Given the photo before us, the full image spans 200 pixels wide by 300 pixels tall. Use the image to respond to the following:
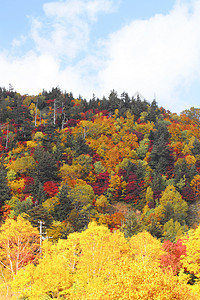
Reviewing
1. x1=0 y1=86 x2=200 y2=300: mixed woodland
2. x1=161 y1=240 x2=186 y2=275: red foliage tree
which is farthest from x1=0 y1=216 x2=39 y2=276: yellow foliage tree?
x1=161 y1=240 x2=186 y2=275: red foliage tree

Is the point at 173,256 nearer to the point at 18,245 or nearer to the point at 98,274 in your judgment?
the point at 98,274

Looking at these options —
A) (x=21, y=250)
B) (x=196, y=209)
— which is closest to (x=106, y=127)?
(x=196, y=209)

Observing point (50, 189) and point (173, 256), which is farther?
point (50, 189)

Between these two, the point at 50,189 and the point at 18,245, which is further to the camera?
the point at 50,189

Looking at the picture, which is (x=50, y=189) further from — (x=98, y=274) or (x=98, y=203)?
(x=98, y=274)

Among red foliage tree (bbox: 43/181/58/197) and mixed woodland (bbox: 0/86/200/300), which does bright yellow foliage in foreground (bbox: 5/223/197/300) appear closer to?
mixed woodland (bbox: 0/86/200/300)

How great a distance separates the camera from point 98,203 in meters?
70.9

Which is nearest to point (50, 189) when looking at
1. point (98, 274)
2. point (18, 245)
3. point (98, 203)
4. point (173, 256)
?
point (98, 203)

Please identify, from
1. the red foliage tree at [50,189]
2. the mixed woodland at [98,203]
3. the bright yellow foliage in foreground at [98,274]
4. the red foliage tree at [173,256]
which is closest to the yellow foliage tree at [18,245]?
the mixed woodland at [98,203]

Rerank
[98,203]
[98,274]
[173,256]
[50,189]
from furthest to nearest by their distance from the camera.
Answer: [50,189], [98,203], [173,256], [98,274]

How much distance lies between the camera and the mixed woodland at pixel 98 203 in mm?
29953

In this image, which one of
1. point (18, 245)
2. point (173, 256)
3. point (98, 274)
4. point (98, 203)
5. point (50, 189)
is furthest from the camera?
point (50, 189)

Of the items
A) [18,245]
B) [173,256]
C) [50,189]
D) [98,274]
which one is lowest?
[98,274]

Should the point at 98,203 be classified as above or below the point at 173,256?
above
